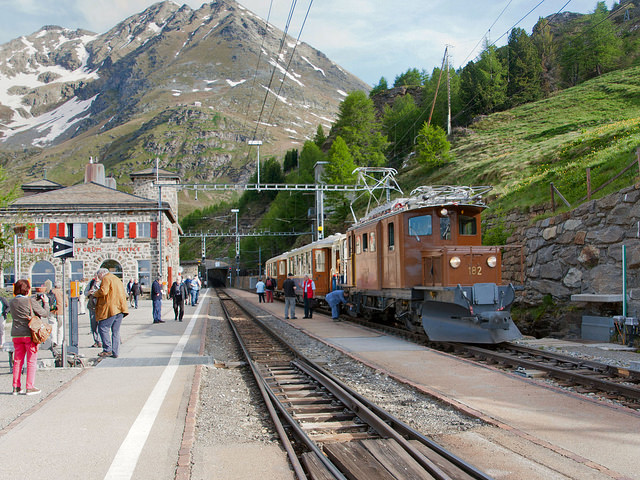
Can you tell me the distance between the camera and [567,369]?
9484 mm

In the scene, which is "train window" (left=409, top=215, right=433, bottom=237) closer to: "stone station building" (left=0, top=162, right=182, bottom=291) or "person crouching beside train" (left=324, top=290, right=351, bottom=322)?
"person crouching beside train" (left=324, top=290, right=351, bottom=322)

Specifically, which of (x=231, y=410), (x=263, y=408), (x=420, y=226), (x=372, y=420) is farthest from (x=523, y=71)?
(x=372, y=420)

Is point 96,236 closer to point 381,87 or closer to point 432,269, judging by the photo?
point 432,269


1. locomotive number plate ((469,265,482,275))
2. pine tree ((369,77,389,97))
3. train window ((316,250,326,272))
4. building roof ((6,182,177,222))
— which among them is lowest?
locomotive number plate ((469,265,482,275))

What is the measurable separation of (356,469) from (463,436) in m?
1.61

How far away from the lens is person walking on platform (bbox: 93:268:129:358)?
10.9 metres

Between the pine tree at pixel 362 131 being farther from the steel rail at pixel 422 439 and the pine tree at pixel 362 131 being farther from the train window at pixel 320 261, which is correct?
the steel rail at pixel 422 439

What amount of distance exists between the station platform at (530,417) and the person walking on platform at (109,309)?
4924 mm

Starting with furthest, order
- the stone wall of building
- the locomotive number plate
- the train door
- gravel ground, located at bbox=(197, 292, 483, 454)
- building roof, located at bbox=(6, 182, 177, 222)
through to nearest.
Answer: building roof, located at bbox=(6, 182, 177, 222) < the stone wall of building < the train door < the locomotive number plate < gravel ground, located at bbox=(197, 292, 483, 454)

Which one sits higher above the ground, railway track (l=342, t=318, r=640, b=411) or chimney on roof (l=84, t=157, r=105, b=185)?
chimney on roof (l=84, t=157, r=105, b=185)

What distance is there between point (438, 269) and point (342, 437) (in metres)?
7.51

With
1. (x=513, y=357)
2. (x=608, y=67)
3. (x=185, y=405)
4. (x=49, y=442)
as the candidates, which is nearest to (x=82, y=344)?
(x=185, y=405)

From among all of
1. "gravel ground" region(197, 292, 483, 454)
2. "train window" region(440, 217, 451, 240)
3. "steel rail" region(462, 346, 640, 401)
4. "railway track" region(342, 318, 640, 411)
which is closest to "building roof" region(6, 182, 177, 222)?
"train window" region(440, 217, 451, 240)

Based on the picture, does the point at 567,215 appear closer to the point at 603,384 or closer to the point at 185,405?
the point at 603,384
